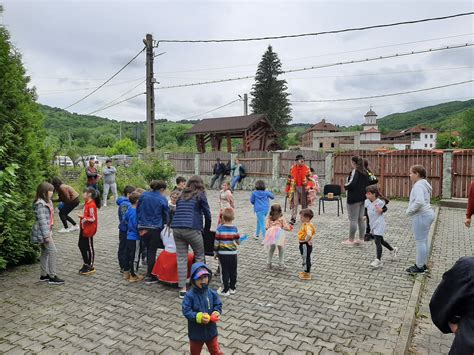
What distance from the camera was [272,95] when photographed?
45906mm

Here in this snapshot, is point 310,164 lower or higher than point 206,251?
higher

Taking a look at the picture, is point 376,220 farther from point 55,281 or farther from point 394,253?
point 55,281

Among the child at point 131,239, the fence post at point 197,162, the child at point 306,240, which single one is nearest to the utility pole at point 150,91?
the fence post at point 197,162

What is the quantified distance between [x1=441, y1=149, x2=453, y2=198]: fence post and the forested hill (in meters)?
118

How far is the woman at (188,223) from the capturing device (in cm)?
515

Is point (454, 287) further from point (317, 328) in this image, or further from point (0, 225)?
point (0, 225)

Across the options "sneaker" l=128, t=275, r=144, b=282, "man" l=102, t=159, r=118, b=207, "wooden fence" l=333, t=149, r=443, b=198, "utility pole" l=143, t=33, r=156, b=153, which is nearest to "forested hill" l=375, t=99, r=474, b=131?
"wooden fence" l=333, t=149, r=443, b=198

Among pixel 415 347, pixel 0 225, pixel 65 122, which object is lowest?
pixel 415 347

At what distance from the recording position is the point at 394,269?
6.64 metres

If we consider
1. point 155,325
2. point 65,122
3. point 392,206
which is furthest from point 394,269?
point 65,122

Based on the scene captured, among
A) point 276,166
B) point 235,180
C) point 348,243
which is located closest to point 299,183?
point 348,243

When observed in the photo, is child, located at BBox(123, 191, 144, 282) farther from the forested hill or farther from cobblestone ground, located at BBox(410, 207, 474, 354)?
the forested hill

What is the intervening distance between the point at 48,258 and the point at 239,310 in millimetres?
A: 3406

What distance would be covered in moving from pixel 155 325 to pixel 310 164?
49.0 feet
